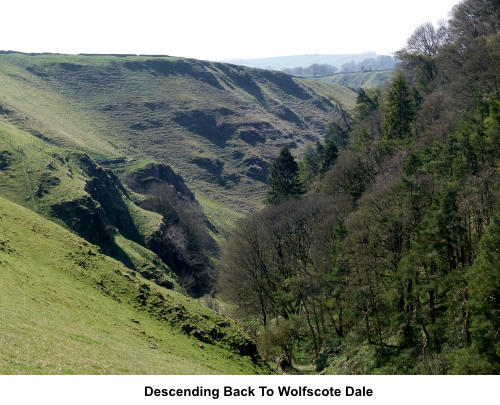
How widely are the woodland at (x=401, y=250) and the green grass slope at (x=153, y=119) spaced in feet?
179

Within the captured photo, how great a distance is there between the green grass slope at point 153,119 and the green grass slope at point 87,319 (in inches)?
2812

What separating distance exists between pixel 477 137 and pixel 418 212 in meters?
8.29

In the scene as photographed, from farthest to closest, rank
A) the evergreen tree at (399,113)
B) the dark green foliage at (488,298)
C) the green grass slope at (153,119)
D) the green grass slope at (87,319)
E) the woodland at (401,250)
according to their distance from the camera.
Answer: the green grass slope at (153,119), the evergreen tree at (399,113), the woodland at (401,250), the dark green foliage at (488,298), the green grass slope at (87,319)

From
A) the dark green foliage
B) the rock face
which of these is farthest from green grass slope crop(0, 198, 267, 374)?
the rock face

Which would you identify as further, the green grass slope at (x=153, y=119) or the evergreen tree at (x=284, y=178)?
the green grass slope at (x=153, y=119)

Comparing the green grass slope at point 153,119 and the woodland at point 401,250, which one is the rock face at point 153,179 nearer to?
the green grass slope at point 153,119

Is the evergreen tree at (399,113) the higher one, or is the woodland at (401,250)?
the evergreen tree at (399,113)

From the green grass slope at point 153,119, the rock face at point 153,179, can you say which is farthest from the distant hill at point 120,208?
the green grass slope at point 153,119

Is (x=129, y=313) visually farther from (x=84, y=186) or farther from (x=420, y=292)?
(x=84, y=186)

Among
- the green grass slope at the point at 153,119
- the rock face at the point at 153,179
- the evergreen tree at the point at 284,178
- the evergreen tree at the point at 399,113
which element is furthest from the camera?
the green grass slope at the point at 153,119

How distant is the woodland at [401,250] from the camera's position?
30750 mm

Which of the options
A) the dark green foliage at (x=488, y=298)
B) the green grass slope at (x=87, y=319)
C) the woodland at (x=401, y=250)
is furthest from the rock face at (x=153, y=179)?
the dark green foliage at (x=488, y=298)

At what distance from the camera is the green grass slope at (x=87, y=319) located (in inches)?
784

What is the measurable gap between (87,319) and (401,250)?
26.1 meters
